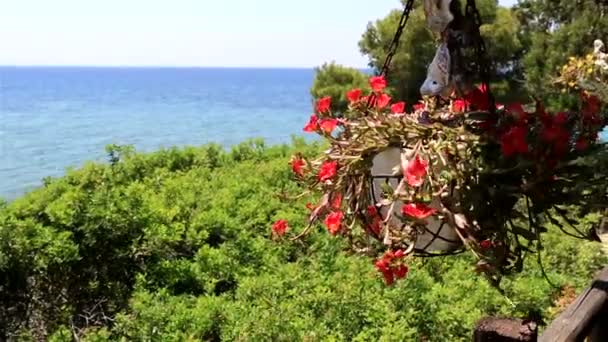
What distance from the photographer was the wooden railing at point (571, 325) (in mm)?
1636

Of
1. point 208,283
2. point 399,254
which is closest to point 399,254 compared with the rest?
point 399,254

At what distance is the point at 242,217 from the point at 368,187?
10.4 ft

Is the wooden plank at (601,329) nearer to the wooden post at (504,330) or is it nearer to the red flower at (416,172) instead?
the wooden post at (504,330)

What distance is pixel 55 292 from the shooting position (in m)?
3.57

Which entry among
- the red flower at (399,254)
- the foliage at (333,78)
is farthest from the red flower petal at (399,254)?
the foliage at (333,78)

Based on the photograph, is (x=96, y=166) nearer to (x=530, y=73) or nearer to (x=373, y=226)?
(x=373, y=226)

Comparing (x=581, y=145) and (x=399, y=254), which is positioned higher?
(x=581, y=145)

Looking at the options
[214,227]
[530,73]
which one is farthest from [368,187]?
[530,73]

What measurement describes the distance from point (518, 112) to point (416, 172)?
0.93ft

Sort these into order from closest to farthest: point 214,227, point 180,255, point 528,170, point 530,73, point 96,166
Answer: point 528,170 → point 180,255 → point 214,227 → point 96,166 → point 530,73

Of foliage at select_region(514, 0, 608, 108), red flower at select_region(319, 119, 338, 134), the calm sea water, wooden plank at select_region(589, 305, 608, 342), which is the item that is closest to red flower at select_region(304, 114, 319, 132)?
red flower at select_region(319, 119, 338, 134)

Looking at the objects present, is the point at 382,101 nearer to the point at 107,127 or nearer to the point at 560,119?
the point at 560,119

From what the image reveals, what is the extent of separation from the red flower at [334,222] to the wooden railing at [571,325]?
1.39 feet

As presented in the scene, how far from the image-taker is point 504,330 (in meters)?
1.65
